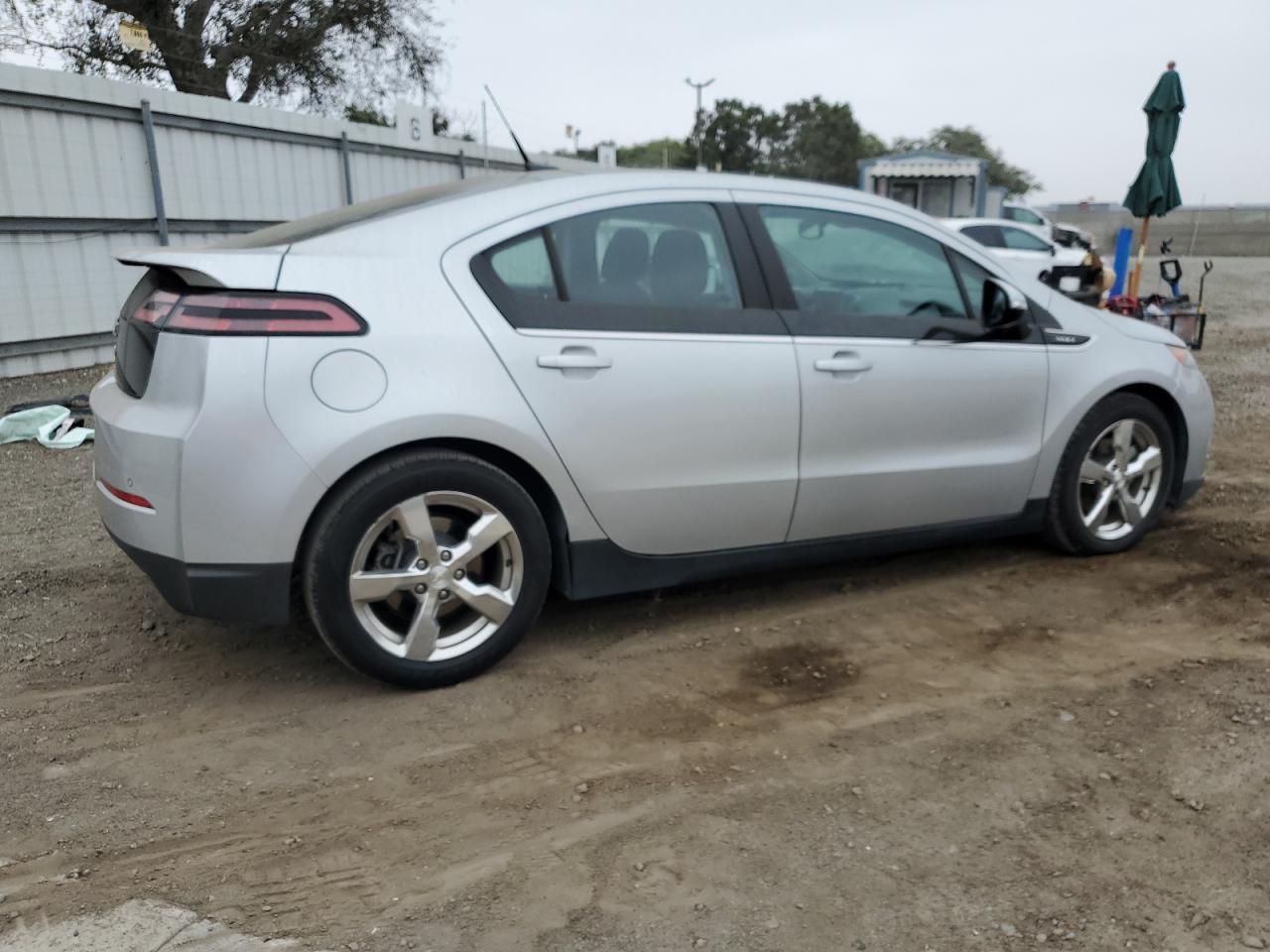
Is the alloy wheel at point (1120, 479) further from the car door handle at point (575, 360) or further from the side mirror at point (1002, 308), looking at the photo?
the car door handle at point (575, 360)

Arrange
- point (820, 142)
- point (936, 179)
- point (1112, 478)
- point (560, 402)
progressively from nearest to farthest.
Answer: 1. point (560, 402)
2. point (1112, 478)
3. point (936, 179)
4. point (820, 142)

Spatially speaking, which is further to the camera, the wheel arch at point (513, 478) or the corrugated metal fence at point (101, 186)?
the corrugated metal fence at point (101, 186)

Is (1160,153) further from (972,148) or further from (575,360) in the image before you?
(972,148)

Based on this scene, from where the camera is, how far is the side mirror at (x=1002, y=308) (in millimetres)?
4016

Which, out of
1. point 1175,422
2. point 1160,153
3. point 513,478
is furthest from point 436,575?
point 1160,153

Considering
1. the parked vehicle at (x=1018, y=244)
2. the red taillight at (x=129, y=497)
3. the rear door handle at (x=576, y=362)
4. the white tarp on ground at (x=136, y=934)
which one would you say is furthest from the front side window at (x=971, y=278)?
the parked vehicle at (x=1018, y=244)

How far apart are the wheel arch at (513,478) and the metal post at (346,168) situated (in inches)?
369

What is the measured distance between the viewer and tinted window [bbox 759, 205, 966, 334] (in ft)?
12.4

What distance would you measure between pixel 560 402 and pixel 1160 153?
41.0 feet

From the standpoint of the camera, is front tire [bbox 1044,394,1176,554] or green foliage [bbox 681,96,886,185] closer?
front tire [bbox 1044,394,1176,554]

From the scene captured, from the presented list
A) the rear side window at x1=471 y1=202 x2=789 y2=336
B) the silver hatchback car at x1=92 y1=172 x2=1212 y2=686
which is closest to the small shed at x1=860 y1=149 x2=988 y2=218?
the silver hatchback car at x1=92 y1=172 x2=1212 y2=686

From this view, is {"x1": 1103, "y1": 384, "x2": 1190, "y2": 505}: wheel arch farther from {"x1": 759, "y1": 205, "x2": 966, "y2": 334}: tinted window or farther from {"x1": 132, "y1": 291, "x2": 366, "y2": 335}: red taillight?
{"x1": 132, "y1": 291, "x2": 366, "y2": 335}: red taillight

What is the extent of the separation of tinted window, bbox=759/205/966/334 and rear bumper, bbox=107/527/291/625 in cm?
201

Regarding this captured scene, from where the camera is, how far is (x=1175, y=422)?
467 cm
